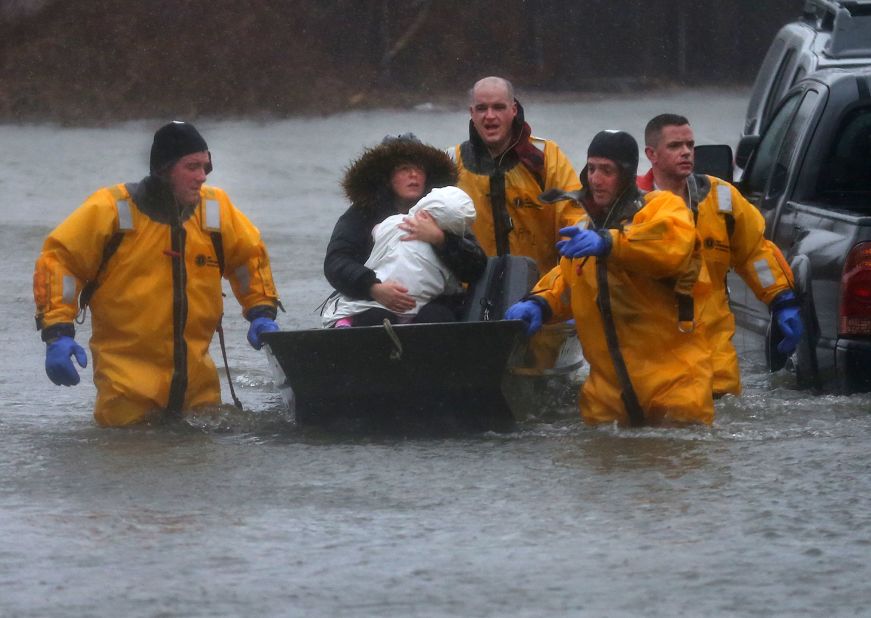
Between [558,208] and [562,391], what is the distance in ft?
3.27

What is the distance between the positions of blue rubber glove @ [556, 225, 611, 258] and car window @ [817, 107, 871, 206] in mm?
2073

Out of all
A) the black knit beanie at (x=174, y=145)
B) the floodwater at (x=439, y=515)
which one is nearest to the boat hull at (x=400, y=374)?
the floodwater at (x=439, y=515)

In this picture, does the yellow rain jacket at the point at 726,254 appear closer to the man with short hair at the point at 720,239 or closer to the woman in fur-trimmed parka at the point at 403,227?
the man with short hair at the point at 720,239

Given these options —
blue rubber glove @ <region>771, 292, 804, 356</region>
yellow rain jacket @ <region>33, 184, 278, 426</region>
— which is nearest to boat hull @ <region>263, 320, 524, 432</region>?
yellow rain jacket @ <region>33, 184, 278, 426</region>

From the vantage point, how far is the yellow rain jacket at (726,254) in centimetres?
830

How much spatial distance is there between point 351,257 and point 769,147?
2703 millimetres

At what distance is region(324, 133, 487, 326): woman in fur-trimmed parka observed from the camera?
8.25 metres

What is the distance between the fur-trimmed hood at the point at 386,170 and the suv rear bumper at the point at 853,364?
1932mm

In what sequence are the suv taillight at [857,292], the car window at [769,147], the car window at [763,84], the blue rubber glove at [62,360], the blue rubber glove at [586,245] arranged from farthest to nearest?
1. the car window at [763,84]
2. the car window at [769,147]
3. the blue rubber glove at [62,360]
4. the suv taillight at [857,292]
5. the blue rubber glove at [586,245]

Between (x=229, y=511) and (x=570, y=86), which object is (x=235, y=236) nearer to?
(x=229, y=511)

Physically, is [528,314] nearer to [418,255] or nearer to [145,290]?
[418,255]

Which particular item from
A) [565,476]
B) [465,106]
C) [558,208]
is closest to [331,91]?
[465,106]

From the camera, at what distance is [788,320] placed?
813cm

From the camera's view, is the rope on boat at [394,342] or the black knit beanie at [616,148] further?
the black knit beanie at [616,148]
